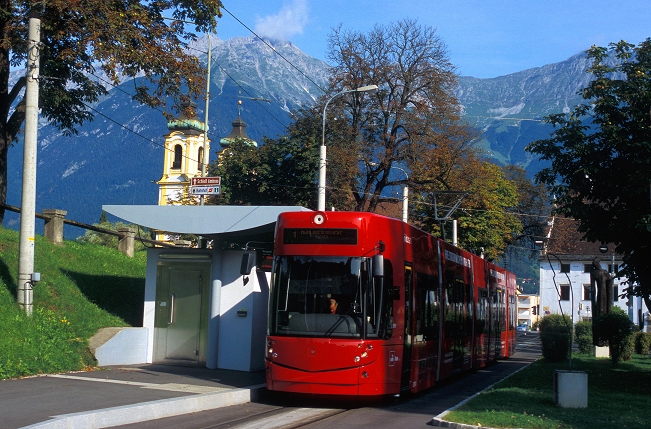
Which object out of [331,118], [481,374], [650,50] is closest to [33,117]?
[650,50]

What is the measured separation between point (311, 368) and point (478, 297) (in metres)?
11.6

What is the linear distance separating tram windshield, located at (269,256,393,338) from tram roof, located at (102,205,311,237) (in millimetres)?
2674

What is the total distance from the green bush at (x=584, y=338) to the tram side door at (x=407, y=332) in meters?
19.2

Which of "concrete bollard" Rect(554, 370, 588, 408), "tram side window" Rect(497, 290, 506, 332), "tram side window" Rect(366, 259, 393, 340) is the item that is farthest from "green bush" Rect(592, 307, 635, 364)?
"tram side window" Rect(366, 259, 393, 340)

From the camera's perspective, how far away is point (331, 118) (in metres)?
42.4

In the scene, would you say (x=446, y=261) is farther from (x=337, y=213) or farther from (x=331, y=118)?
(x=331, y=118)

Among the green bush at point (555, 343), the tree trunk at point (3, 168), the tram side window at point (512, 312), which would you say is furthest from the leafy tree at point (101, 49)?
the tram side window at point (512, 312)

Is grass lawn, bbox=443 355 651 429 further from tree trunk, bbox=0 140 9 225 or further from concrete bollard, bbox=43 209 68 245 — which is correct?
tree trunk, bbox=0 140 9 225

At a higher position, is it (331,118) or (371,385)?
(331,118)

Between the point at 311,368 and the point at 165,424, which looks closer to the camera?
the point at 165,424

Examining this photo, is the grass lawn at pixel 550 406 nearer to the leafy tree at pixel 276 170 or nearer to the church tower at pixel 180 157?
the leafy tree at pixel 276 170

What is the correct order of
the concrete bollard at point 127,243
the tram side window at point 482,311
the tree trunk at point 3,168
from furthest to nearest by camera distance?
the concrete bollard at point 127,243 → the tree trunk at point 3,168 → the tram side window at point 482,311

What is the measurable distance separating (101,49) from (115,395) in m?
10.5

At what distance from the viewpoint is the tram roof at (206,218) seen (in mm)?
16578
